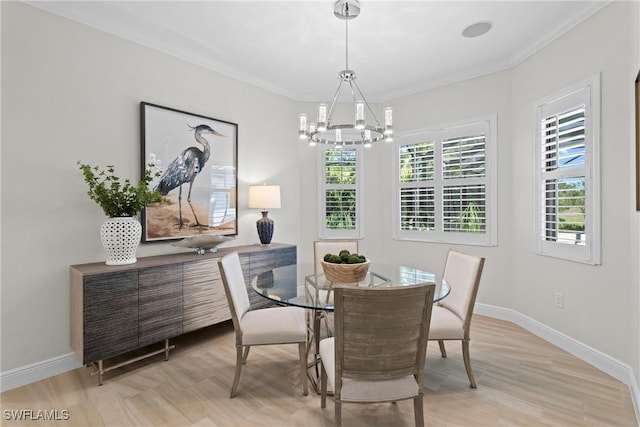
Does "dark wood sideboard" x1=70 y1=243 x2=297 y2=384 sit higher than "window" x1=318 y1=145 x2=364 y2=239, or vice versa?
"window" x1=318 y1=145 x2=364 y2=239

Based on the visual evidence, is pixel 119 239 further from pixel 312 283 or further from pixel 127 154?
pixel 312 283

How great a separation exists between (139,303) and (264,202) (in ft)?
5.51

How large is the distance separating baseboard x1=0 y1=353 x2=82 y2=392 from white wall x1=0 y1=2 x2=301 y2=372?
42mm

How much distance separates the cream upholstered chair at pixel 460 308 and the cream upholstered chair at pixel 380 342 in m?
0.70

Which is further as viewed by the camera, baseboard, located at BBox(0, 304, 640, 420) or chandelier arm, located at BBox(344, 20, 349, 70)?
chandelier arm, located at BBox(344, 20, 349, 70)

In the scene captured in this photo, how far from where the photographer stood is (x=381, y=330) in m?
1.53

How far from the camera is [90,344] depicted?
229 cm

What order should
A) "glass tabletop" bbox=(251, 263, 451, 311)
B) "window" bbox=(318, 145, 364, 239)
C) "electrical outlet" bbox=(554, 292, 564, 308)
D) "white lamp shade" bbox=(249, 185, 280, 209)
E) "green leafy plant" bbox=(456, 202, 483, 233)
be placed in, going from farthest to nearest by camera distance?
"window" bbox=(318, 145, 364, 239) < "green leafy plant" bbox=(456, 202, 483, 233) < "white lamp shade" bbox=(249, 185, 280, 209) < "electrical outlet" bbox=(554, 292, 564, 308) < "glass tabletop" bbox=(251, 263, 451, 311)

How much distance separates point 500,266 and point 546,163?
1258mm

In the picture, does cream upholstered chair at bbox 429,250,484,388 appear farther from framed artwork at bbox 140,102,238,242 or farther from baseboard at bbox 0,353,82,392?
baseboard at bbox 0,353,82,392

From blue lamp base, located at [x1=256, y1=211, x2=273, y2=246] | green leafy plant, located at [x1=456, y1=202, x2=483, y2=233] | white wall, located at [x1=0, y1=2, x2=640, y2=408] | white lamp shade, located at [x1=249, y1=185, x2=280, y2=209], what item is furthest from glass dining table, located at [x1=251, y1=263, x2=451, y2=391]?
green leafy plant, located at [x1=456, y1=202, x2=483, y2=233]

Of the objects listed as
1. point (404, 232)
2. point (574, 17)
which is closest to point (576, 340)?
point (404, 232)

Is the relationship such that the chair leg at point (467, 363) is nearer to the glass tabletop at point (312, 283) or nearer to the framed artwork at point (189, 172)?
the glass tabletop at point (312, 283)

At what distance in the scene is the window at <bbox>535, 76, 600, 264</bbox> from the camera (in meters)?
2.64
